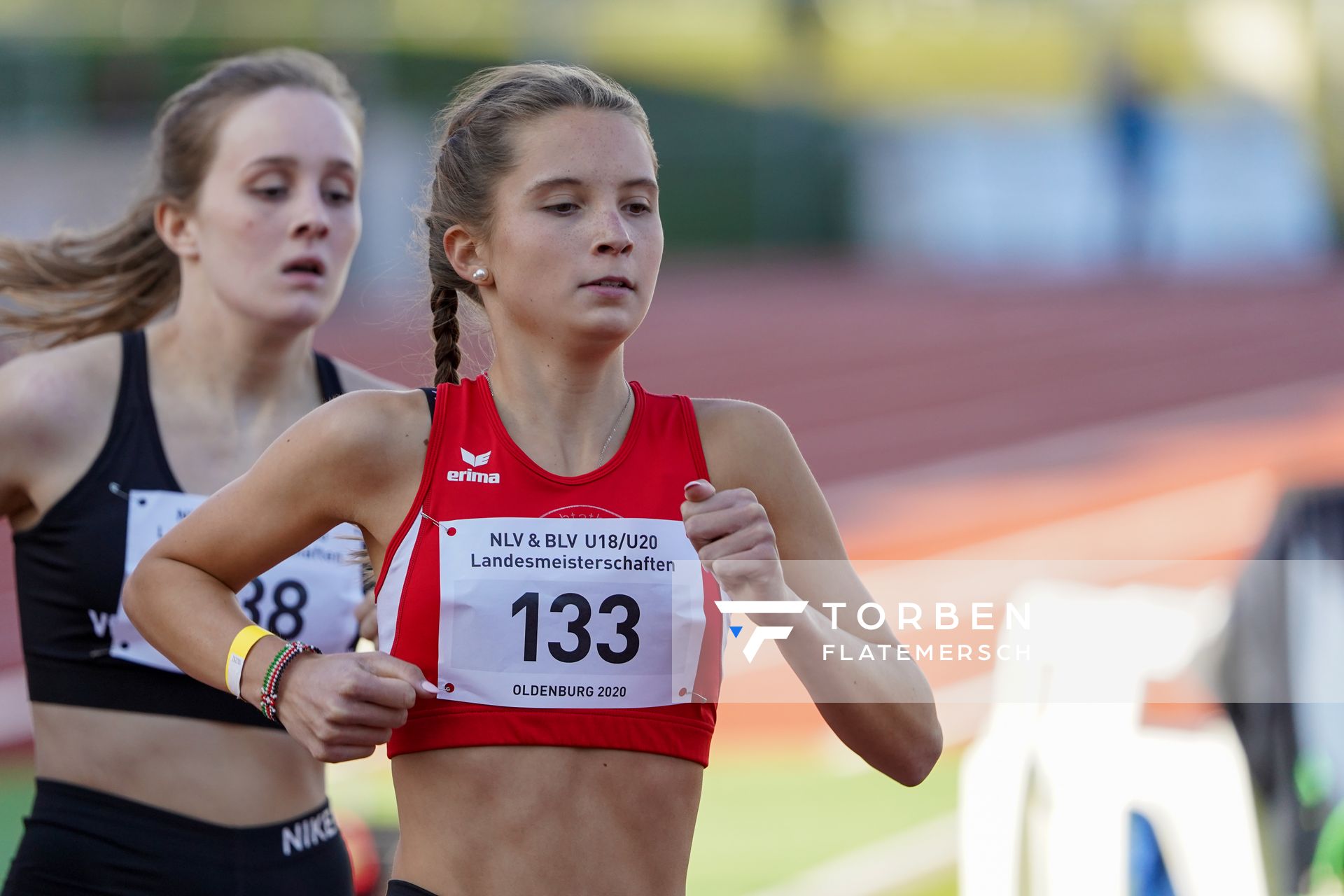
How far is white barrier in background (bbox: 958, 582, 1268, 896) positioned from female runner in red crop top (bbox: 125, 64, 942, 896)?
3.13 ft

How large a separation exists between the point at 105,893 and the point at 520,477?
3.69ft

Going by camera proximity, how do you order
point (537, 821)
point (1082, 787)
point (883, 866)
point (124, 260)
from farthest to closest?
point (883, 866)
point (124, 260)
point (1082, 787)
point (537, 821)

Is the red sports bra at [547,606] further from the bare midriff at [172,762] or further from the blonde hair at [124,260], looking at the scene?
the blonde hair at [124,260]

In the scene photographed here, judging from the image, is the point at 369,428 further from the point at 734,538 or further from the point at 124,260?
the point at 124,260

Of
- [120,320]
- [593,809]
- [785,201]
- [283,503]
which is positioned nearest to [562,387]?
[283,503]

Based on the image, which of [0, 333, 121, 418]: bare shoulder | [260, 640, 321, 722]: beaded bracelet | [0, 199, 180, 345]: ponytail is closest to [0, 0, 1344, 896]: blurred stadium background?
[0, 199, 180, 345]: ponytail

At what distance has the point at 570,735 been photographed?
6.04 feet

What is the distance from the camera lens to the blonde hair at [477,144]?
6.48 ft

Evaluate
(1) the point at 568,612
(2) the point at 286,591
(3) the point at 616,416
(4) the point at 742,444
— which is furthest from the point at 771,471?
(2) the point at 286,591

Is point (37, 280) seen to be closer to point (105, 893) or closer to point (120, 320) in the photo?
point (120, 320)

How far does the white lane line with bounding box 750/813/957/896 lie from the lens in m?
4.39

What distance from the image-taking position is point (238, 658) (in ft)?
6.31

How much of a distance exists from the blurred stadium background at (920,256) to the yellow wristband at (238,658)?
1.90ft

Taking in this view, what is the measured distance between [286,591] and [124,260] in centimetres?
86
